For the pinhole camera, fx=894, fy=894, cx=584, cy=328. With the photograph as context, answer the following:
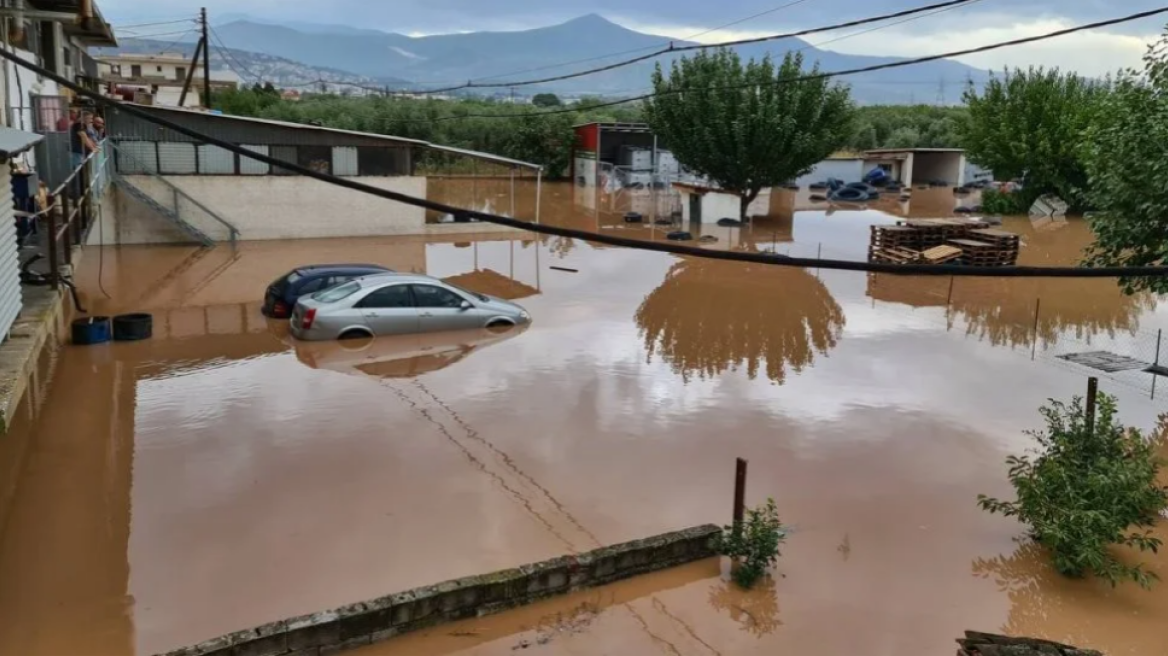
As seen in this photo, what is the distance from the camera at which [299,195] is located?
103 ft

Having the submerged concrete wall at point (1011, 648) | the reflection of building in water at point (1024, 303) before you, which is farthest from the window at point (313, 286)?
the submerged concrete wall at point (1011, 648)

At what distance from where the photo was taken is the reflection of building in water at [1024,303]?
2073 centimetres

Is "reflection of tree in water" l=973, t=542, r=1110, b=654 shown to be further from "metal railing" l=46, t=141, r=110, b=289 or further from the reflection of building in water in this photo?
"metal railing" l=46, t=141, r=110, b=289

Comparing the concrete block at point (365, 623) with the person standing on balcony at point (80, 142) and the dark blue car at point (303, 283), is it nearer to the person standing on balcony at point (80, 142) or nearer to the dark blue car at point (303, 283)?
the dark blue car at point (303, 283)

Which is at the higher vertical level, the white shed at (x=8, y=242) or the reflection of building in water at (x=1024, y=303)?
the white shed at (x=8, y=242)

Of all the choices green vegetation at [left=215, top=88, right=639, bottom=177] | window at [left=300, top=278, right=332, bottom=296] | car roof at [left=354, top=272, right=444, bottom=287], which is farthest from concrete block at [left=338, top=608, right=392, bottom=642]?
green vegetation at [left=215, top=88, right=639, bottom=177]

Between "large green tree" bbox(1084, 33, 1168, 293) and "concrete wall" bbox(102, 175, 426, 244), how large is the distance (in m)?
23.5

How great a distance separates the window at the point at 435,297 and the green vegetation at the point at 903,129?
62.1 m

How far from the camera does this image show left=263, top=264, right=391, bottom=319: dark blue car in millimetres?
18938

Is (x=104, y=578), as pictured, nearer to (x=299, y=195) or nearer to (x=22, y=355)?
(x=22, y=355)

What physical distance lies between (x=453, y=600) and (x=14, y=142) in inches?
225

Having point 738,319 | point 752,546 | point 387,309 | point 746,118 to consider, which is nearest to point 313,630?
point 752,546

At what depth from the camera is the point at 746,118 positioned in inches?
1420

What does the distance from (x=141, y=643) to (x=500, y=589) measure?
2.96 meters
